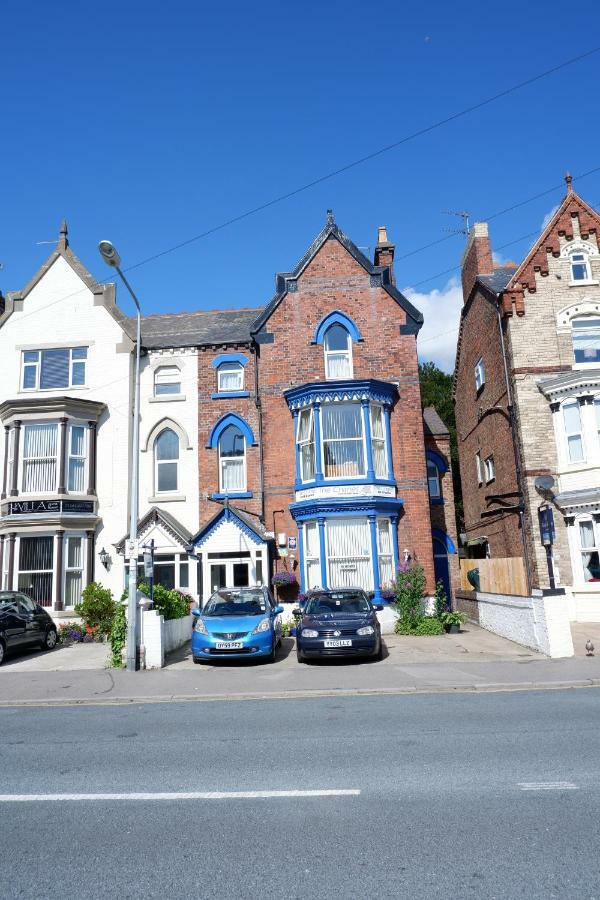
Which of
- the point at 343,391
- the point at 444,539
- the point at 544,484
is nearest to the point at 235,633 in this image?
the point at 343,391

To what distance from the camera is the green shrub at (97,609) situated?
19688 millimetres

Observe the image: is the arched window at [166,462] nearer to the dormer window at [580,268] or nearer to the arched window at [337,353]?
the arched window at [337,353]

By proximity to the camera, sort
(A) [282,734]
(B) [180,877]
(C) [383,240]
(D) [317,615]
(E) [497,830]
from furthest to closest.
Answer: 1. (C) [383,240]
2. (D) [317,615]
3. (A) [282,734]
4. (E) [497,830]
5. (B) [180,877]

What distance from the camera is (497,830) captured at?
4.82 m

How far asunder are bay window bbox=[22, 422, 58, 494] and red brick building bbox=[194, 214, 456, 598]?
492cm

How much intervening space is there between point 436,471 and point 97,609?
1385 centimetres

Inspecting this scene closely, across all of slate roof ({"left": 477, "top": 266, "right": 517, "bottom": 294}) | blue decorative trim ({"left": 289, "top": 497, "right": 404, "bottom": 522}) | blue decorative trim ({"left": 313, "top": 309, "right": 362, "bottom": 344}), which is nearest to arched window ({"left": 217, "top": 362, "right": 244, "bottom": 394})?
blue decorative trim ({"left": 313, "top": 309, "right": 362, "bottom": 344})

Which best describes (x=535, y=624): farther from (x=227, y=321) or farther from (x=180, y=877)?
(x=227, y=321)

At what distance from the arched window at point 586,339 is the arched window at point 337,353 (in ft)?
24.3

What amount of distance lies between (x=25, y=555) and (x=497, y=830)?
19.1m

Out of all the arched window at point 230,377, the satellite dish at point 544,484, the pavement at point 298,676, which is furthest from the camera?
the arched window at point 230,377

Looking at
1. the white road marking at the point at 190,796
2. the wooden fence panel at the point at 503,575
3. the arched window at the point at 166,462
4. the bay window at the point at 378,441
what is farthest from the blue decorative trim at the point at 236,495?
the white road marking at the point at 190,796

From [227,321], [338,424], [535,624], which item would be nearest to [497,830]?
[535,624]

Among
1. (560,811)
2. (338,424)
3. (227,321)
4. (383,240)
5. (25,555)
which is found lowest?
Answer: (560,811)
